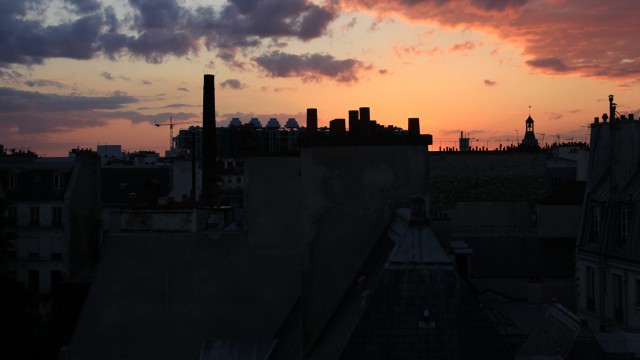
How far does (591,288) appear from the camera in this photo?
93.8 ft

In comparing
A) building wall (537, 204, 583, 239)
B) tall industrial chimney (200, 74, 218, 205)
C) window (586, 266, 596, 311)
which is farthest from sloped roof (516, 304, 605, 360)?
tall industrial chimney (200, 74, 218, 205)

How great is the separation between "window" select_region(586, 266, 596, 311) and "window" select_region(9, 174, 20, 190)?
37349 mm

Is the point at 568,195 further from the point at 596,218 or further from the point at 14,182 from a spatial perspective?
the point at 14,182

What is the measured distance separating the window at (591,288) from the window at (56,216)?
33396 mm

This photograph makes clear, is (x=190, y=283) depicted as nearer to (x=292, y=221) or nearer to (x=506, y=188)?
(x=292, y=221)

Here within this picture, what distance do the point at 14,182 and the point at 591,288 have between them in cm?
3778

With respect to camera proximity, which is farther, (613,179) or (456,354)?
(613,179)

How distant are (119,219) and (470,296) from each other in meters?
16.3

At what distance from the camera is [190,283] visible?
20609mm

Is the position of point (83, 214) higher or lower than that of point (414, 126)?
lower

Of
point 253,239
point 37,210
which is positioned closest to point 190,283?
point 253,239

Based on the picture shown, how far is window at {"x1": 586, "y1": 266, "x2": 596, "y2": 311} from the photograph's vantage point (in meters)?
28.3

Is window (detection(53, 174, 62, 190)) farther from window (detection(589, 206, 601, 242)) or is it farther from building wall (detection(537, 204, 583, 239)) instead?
window (detection(589, 206, 601, 242))

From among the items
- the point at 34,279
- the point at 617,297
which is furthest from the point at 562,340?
the point at 34,279
